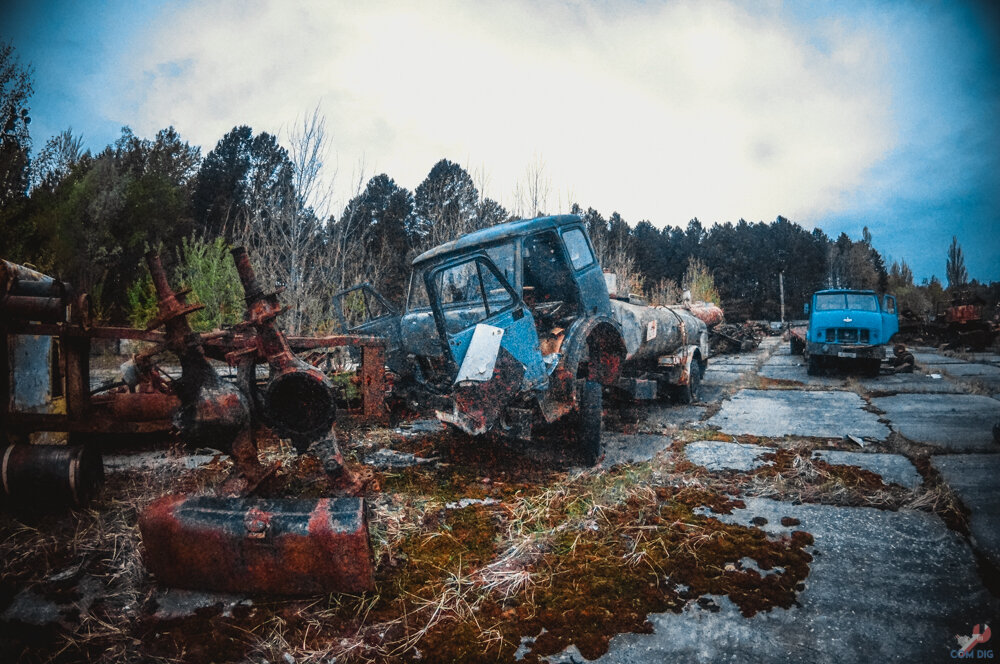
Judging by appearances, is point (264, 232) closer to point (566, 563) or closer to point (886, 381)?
point (566, 563)

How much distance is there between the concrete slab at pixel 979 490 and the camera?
8.62ft

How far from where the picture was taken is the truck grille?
10344mm

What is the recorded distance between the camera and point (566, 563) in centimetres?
257

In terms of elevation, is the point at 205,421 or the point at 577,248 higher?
the point at 577,248

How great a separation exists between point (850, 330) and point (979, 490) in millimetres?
8434

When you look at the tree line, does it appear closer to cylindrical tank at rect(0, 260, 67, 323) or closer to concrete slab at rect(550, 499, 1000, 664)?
cylindrical tank at rect(0, 260, 67, 323)

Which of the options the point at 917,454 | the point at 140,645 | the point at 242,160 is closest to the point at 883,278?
the point at 917,454

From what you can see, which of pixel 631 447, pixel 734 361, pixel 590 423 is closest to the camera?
pixel 590 423

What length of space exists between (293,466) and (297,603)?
204cm

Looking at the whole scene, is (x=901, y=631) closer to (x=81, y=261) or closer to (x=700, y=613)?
(x=700, y=613)

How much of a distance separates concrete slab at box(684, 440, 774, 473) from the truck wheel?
87cm

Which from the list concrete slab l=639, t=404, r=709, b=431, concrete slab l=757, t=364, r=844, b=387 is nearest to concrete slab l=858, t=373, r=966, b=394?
concrete slab l=757, t=364, r=844, b=387

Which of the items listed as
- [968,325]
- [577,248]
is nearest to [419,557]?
[577,248]

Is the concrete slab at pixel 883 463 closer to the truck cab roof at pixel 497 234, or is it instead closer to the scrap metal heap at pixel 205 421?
the truck cab roof at pixel 497 234
